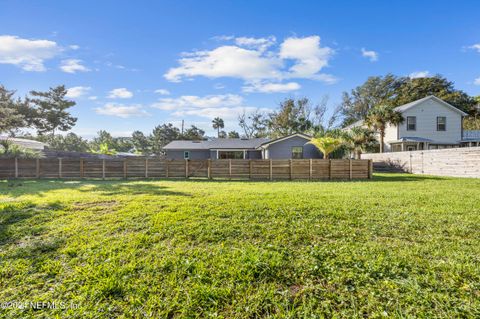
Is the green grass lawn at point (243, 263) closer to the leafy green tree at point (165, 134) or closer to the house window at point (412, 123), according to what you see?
the house window at point (412, 123)

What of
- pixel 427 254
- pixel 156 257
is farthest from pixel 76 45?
pixel 427 254

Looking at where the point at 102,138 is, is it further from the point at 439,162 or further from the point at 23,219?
the point at 439,162

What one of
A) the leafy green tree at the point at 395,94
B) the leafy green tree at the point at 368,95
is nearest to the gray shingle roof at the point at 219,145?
the leafy green tree at the point at 395,94

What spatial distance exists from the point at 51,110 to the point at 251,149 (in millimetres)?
31802

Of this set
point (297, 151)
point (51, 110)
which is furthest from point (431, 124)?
point (51, 110)

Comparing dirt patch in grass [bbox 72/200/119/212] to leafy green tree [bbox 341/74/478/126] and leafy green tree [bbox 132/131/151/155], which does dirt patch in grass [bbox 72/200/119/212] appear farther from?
leafy green tree [bbox 132/131/151/155]

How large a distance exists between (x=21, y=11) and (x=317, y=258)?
12.9m

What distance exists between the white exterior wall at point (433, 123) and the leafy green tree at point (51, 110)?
45138 millimetres

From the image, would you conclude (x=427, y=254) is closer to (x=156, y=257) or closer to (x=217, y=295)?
(x=217, y=295)

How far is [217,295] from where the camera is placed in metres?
2.28

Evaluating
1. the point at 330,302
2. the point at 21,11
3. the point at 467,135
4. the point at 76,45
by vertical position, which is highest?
the point at 76,45

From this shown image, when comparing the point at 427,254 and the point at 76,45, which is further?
the point at 76,45

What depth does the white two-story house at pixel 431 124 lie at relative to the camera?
22.7 m

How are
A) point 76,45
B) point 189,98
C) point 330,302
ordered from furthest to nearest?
point 189,98 < point 76,45 < point 330,302
